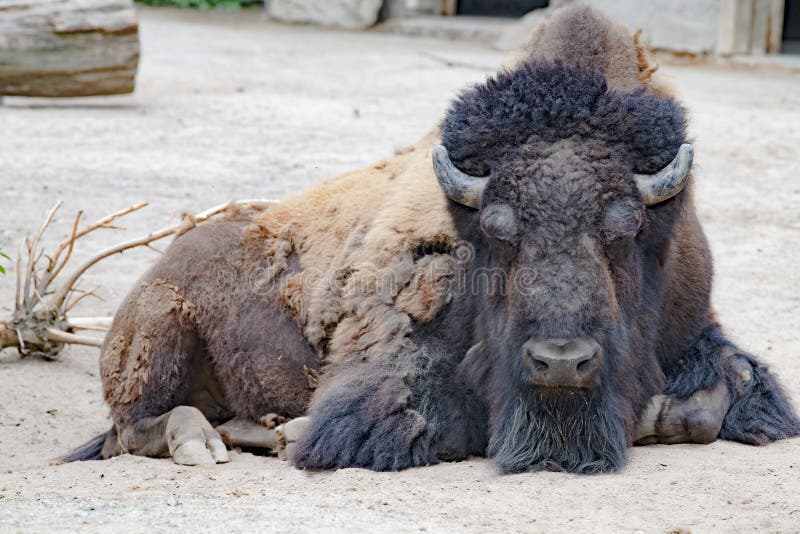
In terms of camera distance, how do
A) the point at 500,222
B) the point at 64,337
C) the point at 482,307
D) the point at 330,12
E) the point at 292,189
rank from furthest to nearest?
the point at 330,12 → the point at 292,189 → the point at 64,337 → the point at 482,307 → the point at 500,222

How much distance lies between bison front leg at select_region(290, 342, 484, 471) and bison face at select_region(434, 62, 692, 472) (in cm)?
16

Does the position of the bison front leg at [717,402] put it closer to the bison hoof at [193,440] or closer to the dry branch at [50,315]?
the bison hoof at [193,440]

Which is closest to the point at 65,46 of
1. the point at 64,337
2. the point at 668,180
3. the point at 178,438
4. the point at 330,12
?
the point at 64,337

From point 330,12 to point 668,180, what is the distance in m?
16.3

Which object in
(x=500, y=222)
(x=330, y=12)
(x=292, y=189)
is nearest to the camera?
(x=500, y=222)

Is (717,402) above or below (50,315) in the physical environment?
above

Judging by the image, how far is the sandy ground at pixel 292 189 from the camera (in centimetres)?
339

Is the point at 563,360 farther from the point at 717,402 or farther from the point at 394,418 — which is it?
the point at 717,402

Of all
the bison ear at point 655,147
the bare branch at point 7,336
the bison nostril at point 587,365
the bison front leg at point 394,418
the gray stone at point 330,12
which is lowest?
the bare branch at point 7,336

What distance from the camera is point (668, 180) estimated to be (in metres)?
3.92

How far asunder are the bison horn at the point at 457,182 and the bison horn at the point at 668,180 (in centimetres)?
56

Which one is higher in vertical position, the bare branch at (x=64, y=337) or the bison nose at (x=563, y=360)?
the bison nose at (x=563, y=360)

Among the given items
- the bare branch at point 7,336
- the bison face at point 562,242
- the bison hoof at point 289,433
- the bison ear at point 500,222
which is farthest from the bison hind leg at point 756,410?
the bare branch at point 7,336

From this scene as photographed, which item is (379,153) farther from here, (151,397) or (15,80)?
(151,397)
